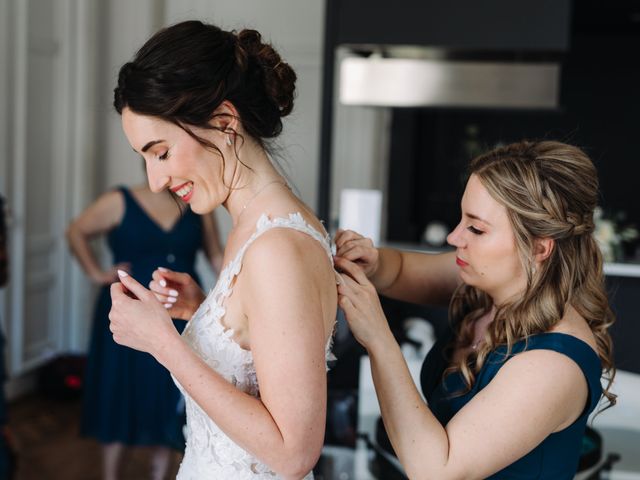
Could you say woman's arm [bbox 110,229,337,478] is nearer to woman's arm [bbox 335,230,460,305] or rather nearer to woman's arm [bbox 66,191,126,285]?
woman's arm [bbox 335,230,460,305]

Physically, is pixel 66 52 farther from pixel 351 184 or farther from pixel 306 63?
pixel 351 184

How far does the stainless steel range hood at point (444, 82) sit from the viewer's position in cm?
469

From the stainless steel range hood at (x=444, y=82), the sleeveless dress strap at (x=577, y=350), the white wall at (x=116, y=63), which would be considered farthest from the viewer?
the white wall at (x=116, y=63)

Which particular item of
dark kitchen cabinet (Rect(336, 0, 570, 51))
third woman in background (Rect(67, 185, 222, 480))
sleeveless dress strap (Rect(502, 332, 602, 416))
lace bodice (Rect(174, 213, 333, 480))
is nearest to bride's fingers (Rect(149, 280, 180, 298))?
lace bodice (Rect(174, 213, 333, 480))

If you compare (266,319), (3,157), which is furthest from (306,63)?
(266,319)

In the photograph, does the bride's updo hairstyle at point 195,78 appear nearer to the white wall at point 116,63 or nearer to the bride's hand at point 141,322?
the bride's hand at point 141,322

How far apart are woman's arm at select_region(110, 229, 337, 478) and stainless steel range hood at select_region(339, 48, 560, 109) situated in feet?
11.6

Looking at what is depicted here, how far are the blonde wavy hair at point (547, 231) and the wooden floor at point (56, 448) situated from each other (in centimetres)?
273

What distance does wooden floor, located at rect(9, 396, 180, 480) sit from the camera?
13.2ft

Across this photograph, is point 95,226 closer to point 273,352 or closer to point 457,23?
point 457,23

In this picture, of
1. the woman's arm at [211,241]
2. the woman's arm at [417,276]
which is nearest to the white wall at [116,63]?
the woman's arm at [211,241]

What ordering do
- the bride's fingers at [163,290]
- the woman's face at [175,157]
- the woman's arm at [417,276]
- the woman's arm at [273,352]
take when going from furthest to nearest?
the woman's arm at [417,276]
the bride's fingers at [163,290]
the woman's face at [175,157]
the woman's arm at [273,352]

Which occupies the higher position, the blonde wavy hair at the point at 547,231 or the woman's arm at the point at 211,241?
the blonde wavy hair at the point at 547,231

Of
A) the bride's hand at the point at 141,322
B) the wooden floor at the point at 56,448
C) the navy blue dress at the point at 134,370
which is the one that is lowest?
the wooden floor at the point at 56,448
